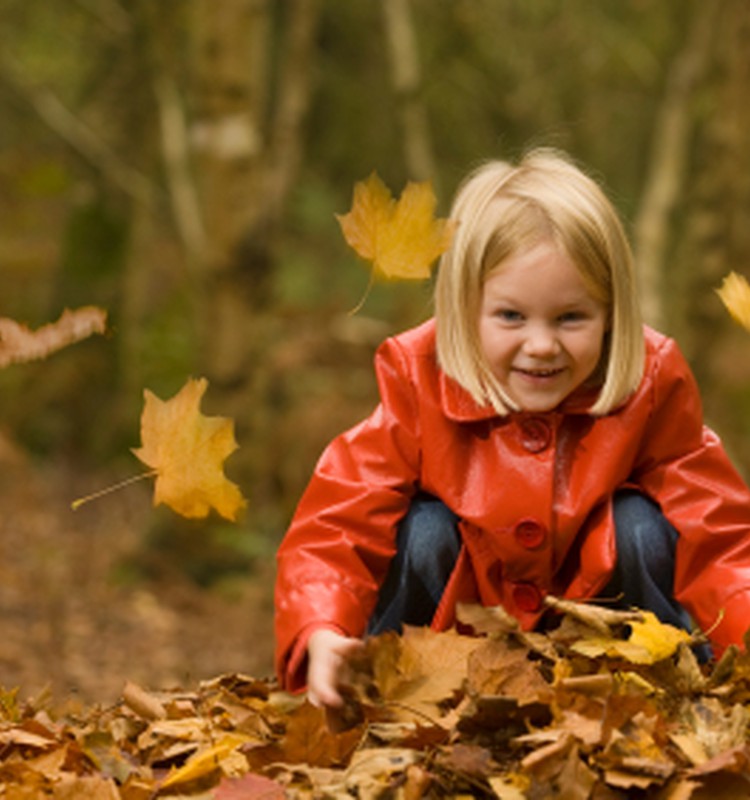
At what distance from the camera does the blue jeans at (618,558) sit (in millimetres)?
2262

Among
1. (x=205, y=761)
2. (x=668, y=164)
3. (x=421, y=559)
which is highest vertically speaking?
(x=668, y=164)

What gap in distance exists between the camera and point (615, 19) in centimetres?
1188

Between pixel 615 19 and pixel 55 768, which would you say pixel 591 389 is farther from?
pixel 615 19

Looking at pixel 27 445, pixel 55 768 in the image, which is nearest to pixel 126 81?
pixel 27 445

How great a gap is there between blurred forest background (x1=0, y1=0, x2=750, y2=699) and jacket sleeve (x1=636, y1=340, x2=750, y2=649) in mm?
386

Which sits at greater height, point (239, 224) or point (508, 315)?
point (239, 224)

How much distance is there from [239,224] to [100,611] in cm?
187

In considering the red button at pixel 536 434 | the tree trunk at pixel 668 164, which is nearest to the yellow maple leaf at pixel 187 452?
the red button at pixel 536 434

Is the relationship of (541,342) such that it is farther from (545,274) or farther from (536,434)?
(536,434)

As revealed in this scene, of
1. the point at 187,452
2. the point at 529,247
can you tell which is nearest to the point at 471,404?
the point at 529,247

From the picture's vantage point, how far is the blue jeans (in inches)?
89.0

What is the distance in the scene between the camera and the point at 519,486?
7.26 ft

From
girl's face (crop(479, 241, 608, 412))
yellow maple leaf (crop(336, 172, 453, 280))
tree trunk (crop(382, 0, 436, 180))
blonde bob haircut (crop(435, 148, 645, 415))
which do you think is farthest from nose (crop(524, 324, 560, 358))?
tree trunk (crop(382, 0, 436, 180))

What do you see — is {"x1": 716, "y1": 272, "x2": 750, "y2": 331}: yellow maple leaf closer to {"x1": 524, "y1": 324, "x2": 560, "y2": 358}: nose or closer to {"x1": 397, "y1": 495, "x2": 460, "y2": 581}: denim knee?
{"x1": 524, "y1": 324, "x2": 560, "y2": 358}: nose
